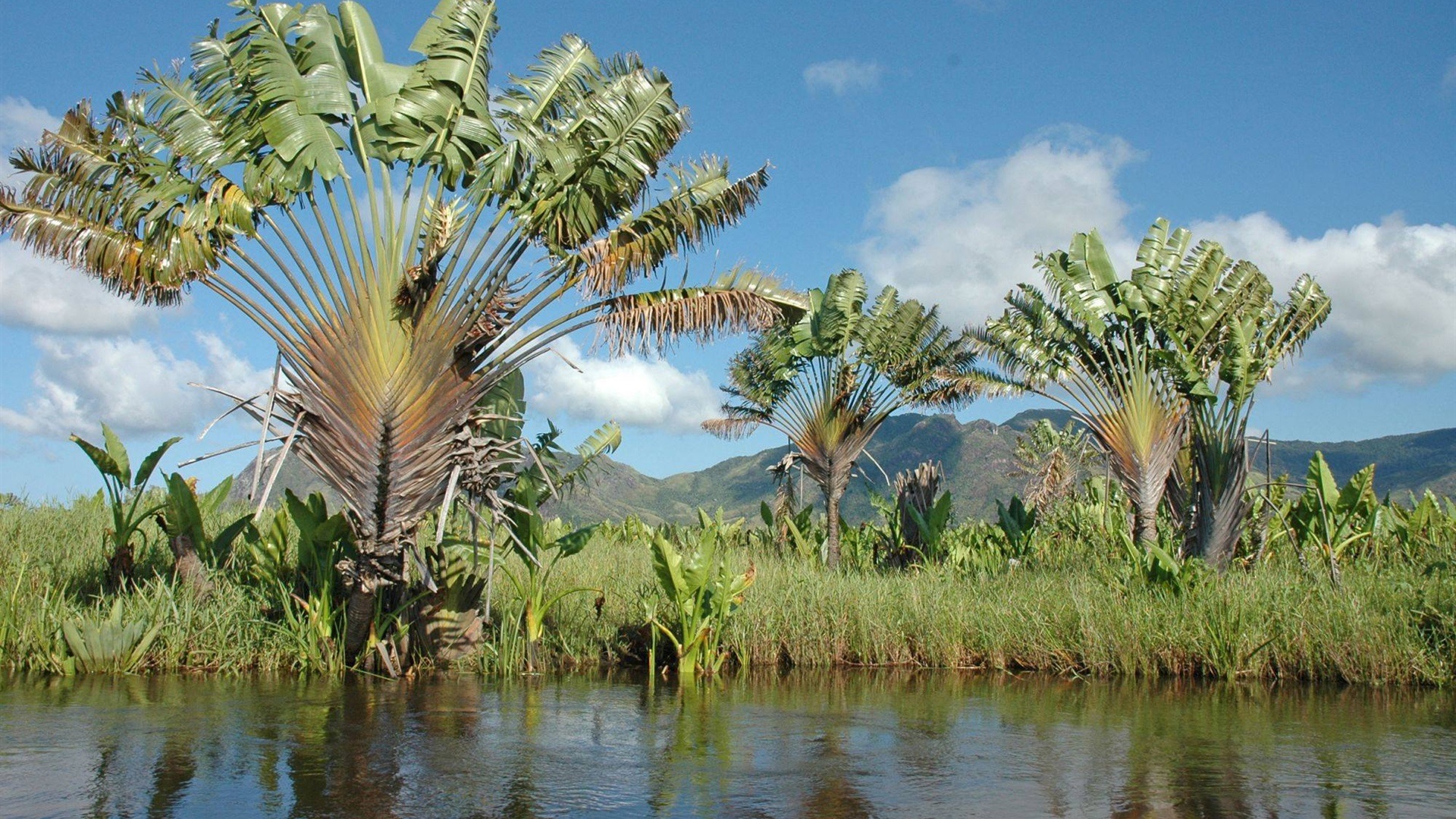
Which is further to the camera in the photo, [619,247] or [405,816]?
[619,247]

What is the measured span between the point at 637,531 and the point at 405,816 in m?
17.2

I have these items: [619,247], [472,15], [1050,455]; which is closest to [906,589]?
[619,247]

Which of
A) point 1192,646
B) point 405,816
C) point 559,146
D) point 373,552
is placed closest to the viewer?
point 405,816

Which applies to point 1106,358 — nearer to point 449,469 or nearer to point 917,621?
point 917,621

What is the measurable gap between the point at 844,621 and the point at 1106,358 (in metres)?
6.93

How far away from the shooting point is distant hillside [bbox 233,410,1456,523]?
128 meters

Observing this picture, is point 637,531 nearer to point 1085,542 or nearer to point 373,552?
point 1085,542

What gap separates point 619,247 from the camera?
33.3ft

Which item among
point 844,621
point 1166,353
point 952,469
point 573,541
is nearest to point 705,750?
point 573,541

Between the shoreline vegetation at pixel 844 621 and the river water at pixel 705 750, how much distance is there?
585mm

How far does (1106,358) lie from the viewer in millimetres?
15695

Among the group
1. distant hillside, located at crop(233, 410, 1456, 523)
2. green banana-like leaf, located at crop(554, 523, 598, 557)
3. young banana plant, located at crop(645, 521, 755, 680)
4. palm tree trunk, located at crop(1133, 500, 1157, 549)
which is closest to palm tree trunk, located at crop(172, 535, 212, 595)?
green banana-like leaf, located at crop(554, 523, 598, 557)

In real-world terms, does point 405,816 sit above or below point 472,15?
below

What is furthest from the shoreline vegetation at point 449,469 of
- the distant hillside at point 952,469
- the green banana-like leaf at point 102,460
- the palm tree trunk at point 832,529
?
the distant hillside at point 952,469
